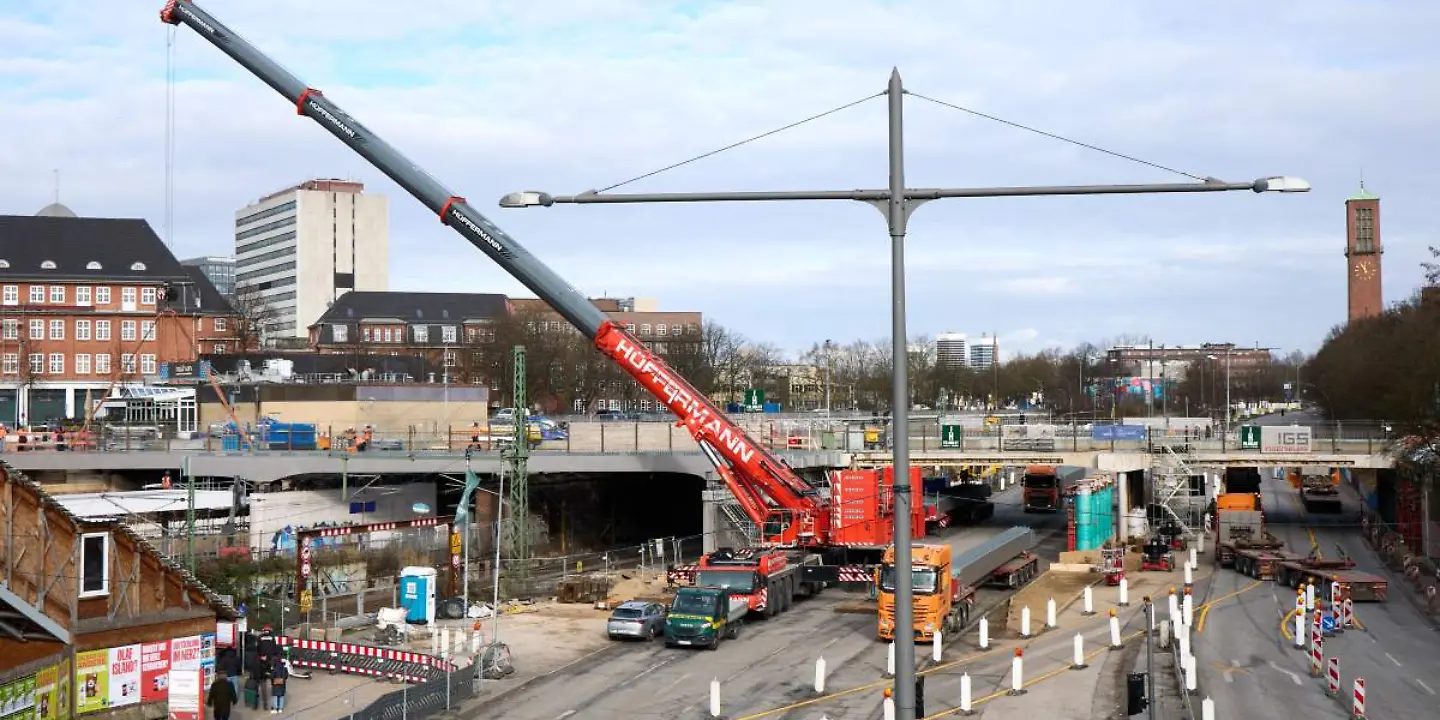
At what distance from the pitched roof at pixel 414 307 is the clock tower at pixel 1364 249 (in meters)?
102

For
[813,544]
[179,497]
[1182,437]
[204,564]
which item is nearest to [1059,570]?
[813,544]

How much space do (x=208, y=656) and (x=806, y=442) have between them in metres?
42.2

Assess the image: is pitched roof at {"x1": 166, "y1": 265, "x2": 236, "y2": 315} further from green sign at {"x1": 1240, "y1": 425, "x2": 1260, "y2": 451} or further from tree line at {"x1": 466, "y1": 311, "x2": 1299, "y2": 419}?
green sign at {"x1": 1240, "y1": 425, "x2": 1260, "y2": 451}

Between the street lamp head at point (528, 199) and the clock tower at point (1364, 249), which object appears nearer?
the street lamp head at point (528, 199)

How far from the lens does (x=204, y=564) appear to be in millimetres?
46500

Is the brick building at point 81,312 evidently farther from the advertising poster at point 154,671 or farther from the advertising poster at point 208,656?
the advertising poster at point 154,671

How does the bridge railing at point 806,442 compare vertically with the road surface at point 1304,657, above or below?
above

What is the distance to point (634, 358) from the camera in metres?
47.0

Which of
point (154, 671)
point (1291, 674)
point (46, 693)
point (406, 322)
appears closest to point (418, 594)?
point (154, 671)

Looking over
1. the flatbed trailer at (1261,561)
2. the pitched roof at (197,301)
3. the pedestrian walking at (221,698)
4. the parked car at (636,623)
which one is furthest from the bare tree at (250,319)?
the pedestrian walking at (221,698)

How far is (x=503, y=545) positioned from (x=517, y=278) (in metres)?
17.9

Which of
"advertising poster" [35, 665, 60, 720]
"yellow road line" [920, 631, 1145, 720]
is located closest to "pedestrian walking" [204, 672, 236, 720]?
"advertising poster" [35, 665, 60, 720]

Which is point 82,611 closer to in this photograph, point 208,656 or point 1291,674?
point 208,656

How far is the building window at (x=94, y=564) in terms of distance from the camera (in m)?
25.9
